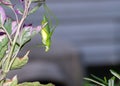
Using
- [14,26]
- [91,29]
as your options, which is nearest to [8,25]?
[14,26]

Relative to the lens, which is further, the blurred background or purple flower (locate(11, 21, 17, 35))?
the blurred background

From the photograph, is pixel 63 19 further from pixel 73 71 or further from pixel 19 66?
pixel 19 66

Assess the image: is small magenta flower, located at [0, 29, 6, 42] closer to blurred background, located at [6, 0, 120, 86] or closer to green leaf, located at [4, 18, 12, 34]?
green leaf, located at [4, 18, 12, 34]

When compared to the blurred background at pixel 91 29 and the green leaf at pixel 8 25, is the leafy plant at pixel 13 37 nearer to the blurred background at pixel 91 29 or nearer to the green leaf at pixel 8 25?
the green leaf at pixel 8 25

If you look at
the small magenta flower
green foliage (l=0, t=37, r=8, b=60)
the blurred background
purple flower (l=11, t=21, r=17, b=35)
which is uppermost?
purple flower (l=11, t=21, r=17, b=35)

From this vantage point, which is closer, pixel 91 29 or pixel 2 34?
pixel 2 34

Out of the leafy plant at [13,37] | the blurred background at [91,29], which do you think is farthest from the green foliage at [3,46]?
the blurred background at [91,29]

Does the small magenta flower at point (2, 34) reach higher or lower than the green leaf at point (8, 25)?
lower

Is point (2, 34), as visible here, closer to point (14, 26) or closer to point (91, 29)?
point (14, 26)

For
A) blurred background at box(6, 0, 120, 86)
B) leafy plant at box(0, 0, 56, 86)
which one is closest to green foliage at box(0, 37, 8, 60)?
leafy plant at box(0, 0, 56, 86)

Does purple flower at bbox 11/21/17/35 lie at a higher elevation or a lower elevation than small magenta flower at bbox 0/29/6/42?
higher

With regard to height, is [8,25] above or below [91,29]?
above

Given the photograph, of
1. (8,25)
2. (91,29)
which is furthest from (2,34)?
(91,29)

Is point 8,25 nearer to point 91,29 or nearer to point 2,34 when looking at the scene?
point 2,34
